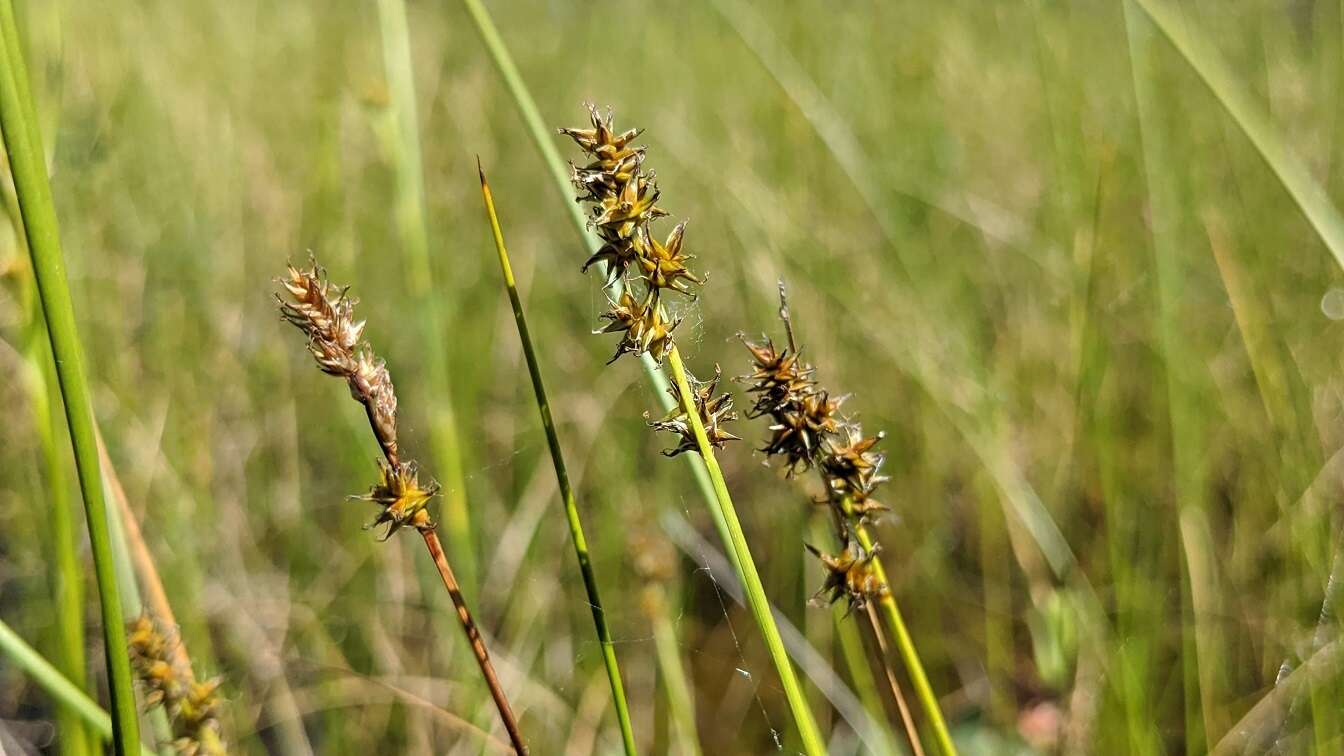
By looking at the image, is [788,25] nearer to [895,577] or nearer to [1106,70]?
[1106,70]

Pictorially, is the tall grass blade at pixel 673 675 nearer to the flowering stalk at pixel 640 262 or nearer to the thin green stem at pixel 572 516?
the thin green stem at pixel 572 516

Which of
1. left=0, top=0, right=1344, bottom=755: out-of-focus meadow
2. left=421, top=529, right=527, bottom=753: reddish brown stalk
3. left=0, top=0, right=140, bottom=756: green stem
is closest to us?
left=0, top=0, right=140, bottom=756: green stem

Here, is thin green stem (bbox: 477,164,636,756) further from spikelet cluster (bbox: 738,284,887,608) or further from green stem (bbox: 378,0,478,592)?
green stem (bbox: 378,0,478,592)

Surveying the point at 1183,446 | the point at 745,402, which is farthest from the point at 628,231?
the point at 745,402

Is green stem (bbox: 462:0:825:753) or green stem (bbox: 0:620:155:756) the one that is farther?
green stem (bbox: 0:620:155:756)

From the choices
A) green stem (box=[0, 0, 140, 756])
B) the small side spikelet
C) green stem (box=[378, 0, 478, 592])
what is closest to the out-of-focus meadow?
green stem (box=[378, 0, 478, 592])

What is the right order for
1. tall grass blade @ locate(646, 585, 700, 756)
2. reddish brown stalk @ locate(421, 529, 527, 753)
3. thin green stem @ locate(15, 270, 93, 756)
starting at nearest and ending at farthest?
1. reddish brown stalk @ locate(421, 529, 527, 753)
2. thin green stem @ locate(15, 270, 93, 756)
3. tall grass blade @ locate(646, 585, 700, 756)

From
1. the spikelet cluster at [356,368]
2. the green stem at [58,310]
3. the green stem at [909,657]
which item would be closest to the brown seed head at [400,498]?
the spikelet cluster at [356,368]
